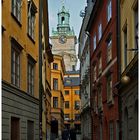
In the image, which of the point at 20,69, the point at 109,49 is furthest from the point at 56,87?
the point at 20,69

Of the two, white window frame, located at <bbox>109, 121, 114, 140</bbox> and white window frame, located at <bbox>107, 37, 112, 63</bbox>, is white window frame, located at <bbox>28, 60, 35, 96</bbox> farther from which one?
white window frame, located at <bbox>109, 121, 114, 140</bbox>

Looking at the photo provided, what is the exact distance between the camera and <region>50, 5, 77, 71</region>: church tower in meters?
149

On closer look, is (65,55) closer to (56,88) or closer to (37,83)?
(56,88)

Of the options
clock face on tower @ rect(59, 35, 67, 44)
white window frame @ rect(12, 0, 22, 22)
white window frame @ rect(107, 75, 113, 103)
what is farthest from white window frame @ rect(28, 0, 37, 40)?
clock face on tower @ rect(59, 35, 67, 44)

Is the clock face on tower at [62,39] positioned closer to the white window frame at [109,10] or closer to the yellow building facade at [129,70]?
the white window frame at [109,10]

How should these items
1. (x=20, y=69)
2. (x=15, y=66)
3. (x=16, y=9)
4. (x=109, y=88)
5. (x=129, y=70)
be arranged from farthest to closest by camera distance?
(x=109, y=88) → (x=20, y=69) → (x=16, y=9) → (x=15, y=66) → (x=129, y=70)

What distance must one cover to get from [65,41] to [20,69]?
436 feet

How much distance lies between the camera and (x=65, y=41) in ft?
504

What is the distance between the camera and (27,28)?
22.8 metres

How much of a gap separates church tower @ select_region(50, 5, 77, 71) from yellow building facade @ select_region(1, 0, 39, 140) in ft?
403

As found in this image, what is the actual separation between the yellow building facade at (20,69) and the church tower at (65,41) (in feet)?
403

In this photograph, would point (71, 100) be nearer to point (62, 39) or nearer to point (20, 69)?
point (62, 39)

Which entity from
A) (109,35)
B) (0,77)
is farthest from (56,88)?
(0,77)

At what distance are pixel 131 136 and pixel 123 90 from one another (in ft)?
8.69
